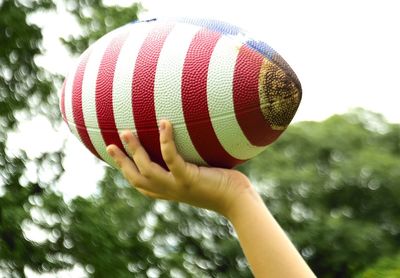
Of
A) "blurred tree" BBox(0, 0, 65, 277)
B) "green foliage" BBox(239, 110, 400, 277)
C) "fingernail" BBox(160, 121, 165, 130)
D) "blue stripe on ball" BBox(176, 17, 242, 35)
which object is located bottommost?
"green foliage" BBox(239, 110, 400, 277)

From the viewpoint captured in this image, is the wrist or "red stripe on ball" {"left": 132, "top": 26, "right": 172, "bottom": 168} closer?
the wrist

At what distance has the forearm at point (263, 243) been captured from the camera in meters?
2.49

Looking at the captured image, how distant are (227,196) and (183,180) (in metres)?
0.14

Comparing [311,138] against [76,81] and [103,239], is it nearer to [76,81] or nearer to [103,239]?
[103,239]

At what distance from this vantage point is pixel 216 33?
2902 mm

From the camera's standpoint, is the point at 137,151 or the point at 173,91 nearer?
the point at 137,151

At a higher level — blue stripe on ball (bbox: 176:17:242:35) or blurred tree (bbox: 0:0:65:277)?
blue stripe on ball (bbox: 176:17:242:35)

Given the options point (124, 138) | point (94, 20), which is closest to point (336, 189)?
point (94, 20)

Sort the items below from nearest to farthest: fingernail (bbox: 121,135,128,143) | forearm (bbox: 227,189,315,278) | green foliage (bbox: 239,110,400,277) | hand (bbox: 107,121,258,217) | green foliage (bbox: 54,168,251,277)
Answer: forearm (bbox: 227,189,315,278) < hand (bbox: 107,121,258,217) < fingernail (bbox: 121,135,128,143) < green foliage (bbox: 54,168,251,277) < green foliage (bbox: 239,110,400,277)

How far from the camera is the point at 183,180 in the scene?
8.49 ft

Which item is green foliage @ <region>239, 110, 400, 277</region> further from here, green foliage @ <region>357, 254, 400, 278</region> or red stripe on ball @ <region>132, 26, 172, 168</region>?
red stripe on ball @ <region>132, 26, 172, 168</region>

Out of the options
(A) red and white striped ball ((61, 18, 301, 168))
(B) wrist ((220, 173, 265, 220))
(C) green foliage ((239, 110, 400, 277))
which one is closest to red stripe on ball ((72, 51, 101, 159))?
(A) red and white striped ball ((61, 18, 301, 168))

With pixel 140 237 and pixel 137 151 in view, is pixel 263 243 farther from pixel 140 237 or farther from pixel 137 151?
pixel 140 237

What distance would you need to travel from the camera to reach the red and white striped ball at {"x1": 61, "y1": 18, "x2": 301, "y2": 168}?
Answer: 277 cm
